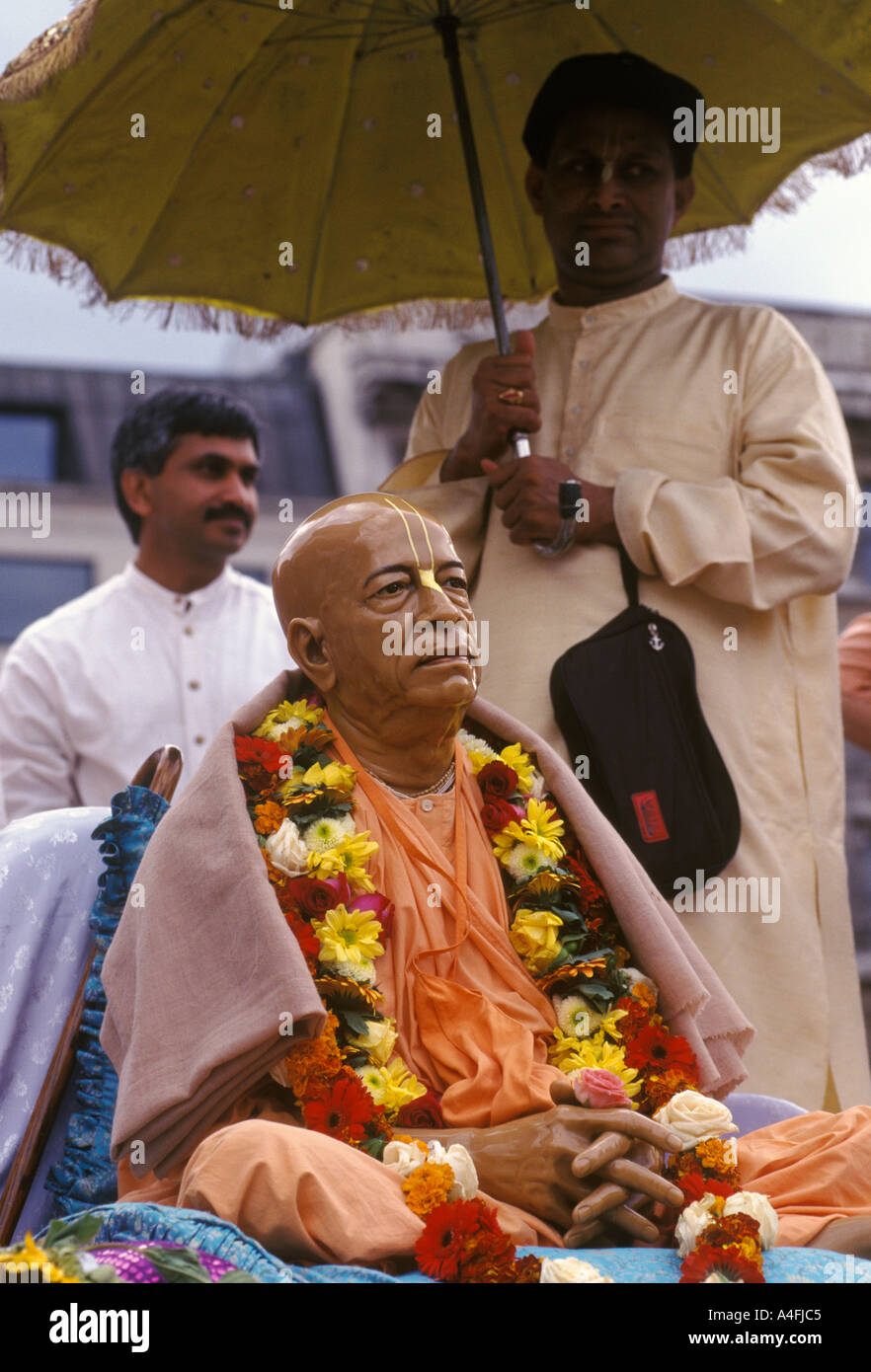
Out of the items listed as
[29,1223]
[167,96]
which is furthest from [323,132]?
[29,1223]

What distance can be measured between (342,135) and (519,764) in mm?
2307

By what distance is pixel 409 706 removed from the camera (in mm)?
4039

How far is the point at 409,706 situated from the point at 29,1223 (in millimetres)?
1335

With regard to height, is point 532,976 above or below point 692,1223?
above

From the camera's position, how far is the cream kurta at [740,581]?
194 inches

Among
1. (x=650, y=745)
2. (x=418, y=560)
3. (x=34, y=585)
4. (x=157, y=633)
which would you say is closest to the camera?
(x=418, y=560)

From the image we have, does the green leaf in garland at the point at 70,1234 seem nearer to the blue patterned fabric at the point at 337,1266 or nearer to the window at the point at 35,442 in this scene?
the blue patterned fabric at the point at 337,1266

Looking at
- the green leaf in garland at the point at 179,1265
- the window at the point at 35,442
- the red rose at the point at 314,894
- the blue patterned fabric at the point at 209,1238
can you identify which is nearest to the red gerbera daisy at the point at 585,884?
the red rose at the point at 314,894

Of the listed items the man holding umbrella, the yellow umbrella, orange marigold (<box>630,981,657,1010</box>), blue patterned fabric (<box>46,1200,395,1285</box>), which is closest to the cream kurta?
the man holding umbrella

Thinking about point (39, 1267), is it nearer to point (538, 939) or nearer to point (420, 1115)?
point (420, 1115)

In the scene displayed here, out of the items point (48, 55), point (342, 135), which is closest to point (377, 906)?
point (48, 55)

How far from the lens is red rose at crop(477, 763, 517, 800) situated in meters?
4.16

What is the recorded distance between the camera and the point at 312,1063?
3592 mm
